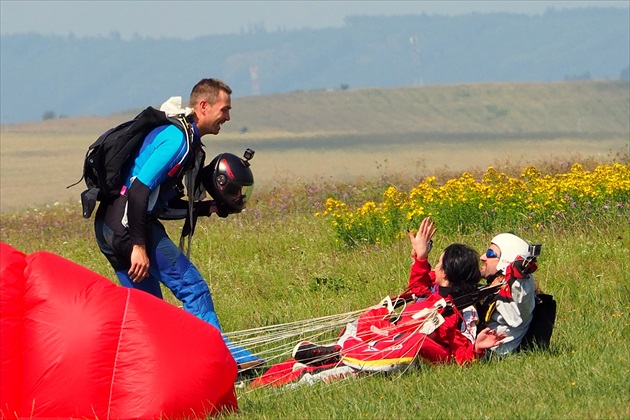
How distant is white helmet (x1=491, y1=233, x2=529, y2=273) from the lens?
6.50 metres

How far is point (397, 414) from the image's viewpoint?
5168mm

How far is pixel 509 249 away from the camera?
652cm

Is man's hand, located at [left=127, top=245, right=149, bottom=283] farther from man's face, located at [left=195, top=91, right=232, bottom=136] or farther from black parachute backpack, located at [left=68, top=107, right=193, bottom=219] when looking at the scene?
man's face, located at [left=195, top=91, right=232, bottom=136]

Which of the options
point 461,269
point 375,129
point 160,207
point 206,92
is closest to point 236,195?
point 160,207

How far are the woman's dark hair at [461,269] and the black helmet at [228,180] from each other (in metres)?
1.42

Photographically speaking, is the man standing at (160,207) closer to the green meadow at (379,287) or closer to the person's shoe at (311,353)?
the person's shoe at (311,353)

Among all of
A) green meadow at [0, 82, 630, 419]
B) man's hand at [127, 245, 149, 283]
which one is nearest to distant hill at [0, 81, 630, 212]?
green meadow at [0, 82, 630, 419]

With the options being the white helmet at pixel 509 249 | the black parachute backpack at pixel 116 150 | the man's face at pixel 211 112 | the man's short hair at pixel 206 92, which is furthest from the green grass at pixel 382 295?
the man's short hair at pixel 206 92

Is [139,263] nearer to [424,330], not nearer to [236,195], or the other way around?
[236,195]

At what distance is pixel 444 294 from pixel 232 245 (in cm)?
565

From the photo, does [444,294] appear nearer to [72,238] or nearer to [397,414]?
[397,414]

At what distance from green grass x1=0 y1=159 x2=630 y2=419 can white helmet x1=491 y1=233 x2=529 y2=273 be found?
1.85 feet

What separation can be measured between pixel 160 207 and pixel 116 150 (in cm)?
50

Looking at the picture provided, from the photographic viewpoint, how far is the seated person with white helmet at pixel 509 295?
20.6 feet
